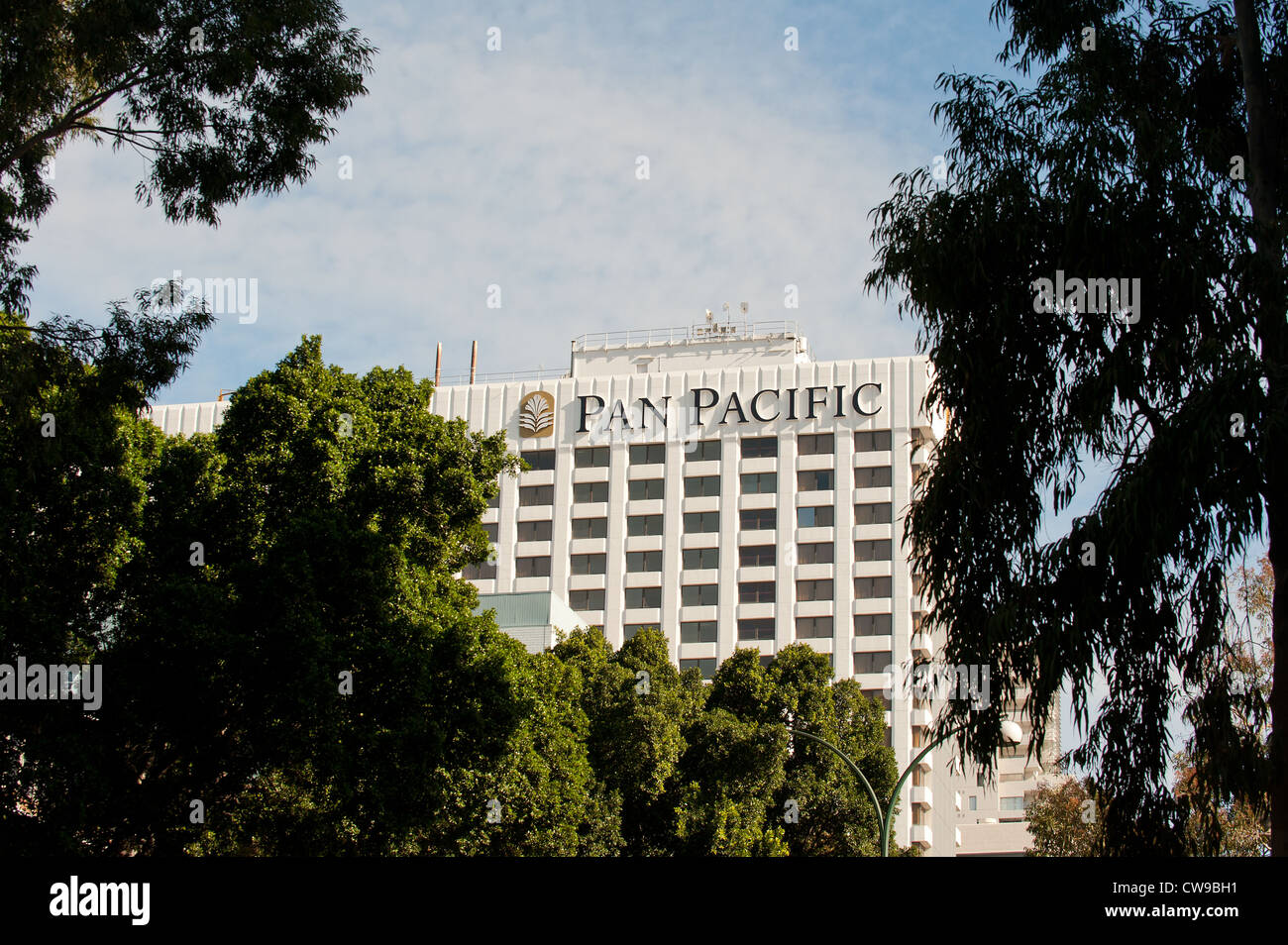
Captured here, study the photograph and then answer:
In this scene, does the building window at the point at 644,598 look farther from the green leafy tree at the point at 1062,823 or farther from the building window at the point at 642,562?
the green leafy tree at the point at 1062,823

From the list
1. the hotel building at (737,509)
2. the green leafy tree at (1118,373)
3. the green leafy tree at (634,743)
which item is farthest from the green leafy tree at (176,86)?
the hotel building at (737,509)

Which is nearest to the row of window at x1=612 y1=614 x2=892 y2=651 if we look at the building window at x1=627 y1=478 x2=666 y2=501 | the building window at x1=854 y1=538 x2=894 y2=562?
the building window at x1=854 y1=538 x2=894 y2=562

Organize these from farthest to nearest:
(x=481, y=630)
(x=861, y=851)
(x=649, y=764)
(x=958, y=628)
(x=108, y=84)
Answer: (x=861, y=851) → (x=649, y=764) → (x=481, y=630) → (x=108, y=84) → (x=958, y=628)

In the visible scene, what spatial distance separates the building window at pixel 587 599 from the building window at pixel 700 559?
15.8 ft

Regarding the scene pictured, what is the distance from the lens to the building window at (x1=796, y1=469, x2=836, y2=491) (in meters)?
69.8

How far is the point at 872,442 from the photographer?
69.8 meters

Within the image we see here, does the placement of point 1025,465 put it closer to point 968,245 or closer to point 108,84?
point 968,245

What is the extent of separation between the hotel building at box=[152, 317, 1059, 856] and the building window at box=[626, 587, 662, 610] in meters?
0.08

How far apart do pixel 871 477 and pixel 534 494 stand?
719 inches

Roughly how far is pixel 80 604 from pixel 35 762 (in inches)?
107

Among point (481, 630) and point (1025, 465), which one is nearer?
point (1025, 465)

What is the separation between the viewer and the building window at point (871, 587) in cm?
6731
